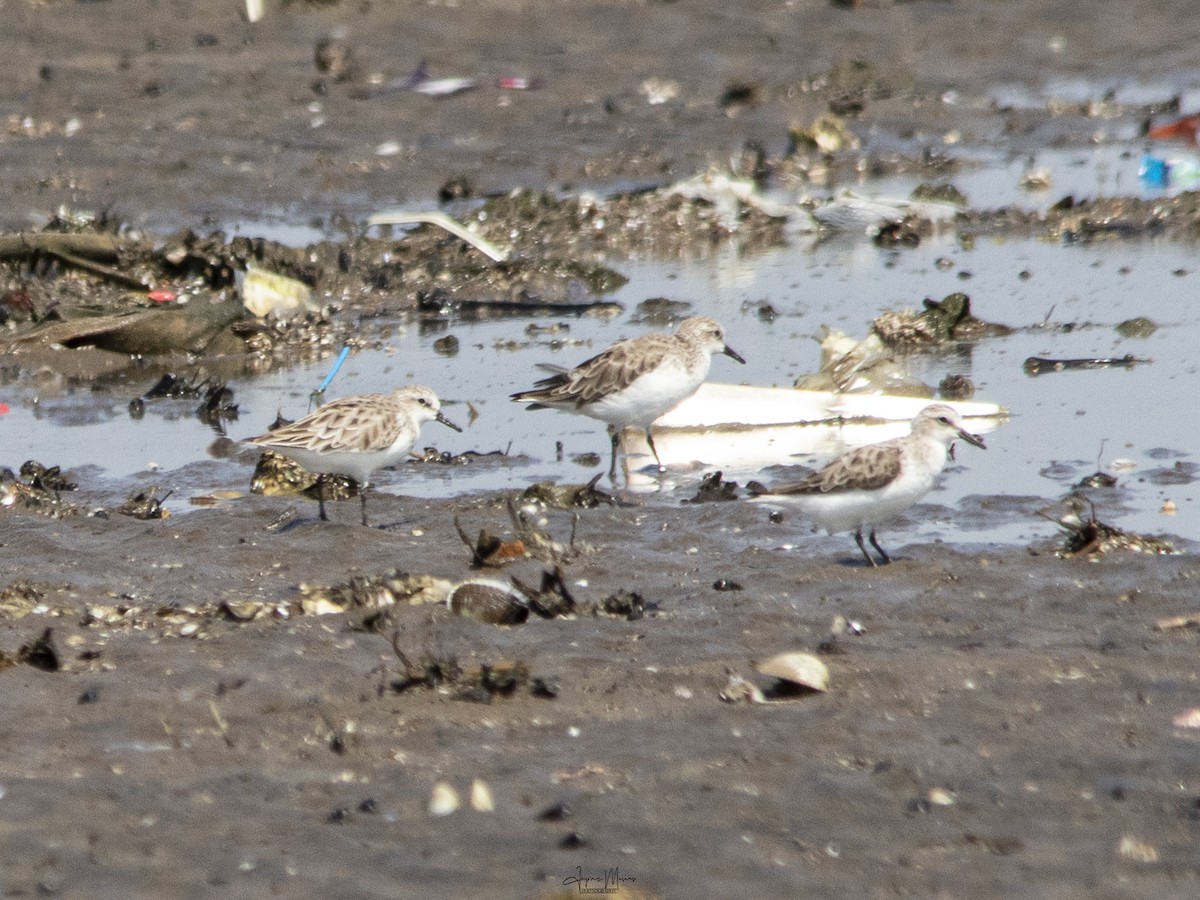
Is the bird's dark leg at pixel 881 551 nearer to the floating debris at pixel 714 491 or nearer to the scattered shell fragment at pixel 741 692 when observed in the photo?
the floating debris at pixel 714 491

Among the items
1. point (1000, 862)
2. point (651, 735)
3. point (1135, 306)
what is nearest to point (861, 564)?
point (651, 735)

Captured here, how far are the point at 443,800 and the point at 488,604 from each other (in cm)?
171

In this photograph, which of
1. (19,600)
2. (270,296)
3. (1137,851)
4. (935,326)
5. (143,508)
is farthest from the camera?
(270,296)

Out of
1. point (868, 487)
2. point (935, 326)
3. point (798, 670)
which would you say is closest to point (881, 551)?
point (868, 487)

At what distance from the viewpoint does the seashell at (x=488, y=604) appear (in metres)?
7.02

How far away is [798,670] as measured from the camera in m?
6.21

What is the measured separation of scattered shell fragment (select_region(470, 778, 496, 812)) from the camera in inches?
211

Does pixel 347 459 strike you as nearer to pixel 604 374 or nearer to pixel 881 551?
pixel 604 374

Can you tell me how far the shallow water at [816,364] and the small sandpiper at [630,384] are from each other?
31 cm

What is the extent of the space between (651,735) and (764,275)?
866cm

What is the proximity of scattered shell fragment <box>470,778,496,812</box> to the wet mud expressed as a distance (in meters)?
0.02

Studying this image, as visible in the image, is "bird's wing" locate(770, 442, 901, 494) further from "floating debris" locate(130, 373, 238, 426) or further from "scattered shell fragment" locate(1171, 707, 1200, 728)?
"floating debris" locate(130, 373, 238, 426)

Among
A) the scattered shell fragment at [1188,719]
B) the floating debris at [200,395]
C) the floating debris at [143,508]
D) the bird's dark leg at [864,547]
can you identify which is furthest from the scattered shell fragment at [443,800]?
the floating debris at [200,395]

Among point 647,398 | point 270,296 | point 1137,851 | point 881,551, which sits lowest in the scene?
point 1137,851
